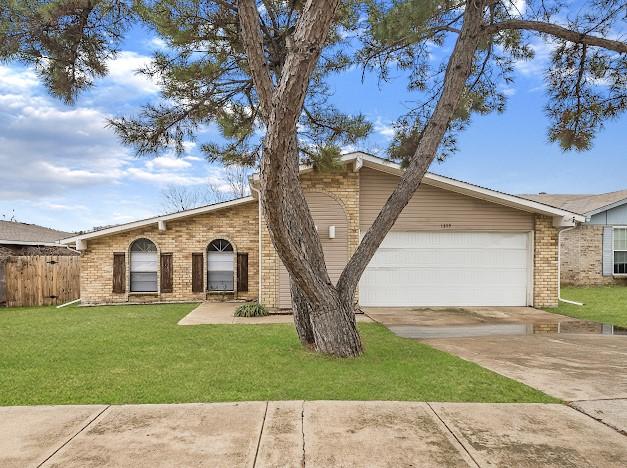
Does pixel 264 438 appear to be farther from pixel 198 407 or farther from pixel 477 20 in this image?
pixel 477 20

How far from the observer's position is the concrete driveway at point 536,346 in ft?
16.5

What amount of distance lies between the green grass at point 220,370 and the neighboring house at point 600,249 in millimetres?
14305

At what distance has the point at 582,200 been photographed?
2205 centimetres

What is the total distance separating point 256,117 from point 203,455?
644cm

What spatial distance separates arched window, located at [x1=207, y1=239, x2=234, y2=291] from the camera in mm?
13938

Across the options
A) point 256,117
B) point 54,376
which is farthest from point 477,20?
point 54,376

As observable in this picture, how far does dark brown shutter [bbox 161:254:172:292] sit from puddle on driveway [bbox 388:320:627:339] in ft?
24.6

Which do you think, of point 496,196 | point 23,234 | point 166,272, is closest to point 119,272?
point 166,272

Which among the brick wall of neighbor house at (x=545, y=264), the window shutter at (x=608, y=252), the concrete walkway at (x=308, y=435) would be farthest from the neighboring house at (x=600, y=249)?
the concrete walkway at (x=308, y=435)

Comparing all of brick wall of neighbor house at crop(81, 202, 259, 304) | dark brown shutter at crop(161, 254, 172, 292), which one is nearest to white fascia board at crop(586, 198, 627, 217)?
brick wall of neighbor house at crop(81, 202, 259, 304)

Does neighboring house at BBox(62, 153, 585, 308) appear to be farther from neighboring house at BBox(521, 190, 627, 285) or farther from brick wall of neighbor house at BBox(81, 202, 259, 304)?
neighboring house at BBox(521, 190, 627, 285)

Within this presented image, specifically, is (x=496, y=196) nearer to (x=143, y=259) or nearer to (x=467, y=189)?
(x=467, y=189)

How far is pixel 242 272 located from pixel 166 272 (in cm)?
230

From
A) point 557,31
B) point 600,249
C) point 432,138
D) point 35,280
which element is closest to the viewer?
point 432,138
